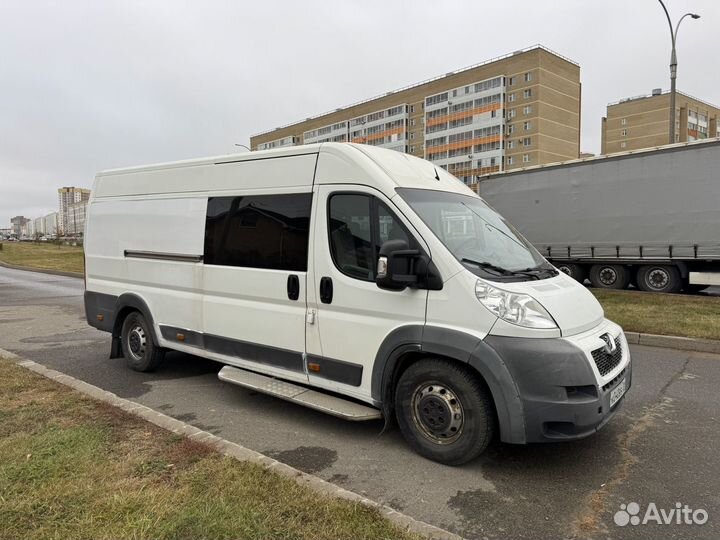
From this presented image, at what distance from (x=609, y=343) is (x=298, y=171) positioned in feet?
9.50

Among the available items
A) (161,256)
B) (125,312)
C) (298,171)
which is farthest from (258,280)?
(125,312)

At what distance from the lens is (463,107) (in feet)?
275

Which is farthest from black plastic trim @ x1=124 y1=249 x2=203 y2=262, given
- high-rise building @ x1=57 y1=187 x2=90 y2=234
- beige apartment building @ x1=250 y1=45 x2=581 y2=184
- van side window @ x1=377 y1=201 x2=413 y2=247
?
high-rise building @ x1=57 y1=187 x2=90 y2=234

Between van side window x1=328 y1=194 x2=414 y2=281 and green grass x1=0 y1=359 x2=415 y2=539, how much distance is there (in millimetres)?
1675

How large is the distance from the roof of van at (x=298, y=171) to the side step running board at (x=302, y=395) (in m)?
1.77

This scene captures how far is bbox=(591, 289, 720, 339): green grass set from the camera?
8109mm

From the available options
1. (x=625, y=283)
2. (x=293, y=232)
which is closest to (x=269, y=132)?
(x=625, y=283)

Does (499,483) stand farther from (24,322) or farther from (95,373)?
(24,322)

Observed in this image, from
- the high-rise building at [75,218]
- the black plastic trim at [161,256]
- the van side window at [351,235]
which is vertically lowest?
the black plastic trim at [161,256]

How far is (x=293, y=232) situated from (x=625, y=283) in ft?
42.3

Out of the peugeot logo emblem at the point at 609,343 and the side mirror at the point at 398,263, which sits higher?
the side mirror at the point at 398,263

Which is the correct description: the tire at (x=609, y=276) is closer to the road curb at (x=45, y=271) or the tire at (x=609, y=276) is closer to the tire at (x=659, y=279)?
the tire at (x=659, y=279)

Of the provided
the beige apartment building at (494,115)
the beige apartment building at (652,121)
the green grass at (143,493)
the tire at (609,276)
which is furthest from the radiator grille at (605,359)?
the beige apartment building at (652,121)

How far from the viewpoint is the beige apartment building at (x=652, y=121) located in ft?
299
